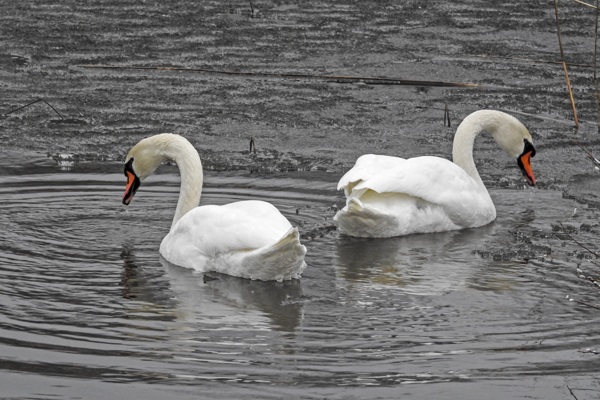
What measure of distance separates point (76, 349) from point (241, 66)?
25.1ft

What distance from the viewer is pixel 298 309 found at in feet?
23.0

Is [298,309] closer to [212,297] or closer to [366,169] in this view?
[212,297]

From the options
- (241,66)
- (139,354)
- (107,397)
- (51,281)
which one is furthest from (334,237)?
(241,66)

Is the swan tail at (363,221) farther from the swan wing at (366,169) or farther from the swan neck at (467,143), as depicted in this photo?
the swan neck at (467,143)

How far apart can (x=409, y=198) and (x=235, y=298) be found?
7.00 feet

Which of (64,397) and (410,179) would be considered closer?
(64,397)

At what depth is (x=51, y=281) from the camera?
738 cm

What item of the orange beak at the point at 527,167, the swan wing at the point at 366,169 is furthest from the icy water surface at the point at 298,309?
the swan wing at the point at 366,169

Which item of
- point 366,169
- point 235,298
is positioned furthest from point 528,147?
point 235,298

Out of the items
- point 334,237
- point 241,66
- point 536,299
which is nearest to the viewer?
point 536,299

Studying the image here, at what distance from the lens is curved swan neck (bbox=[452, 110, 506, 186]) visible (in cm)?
982

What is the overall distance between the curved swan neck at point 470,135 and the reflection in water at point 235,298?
2.67m

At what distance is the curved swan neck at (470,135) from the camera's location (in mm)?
9820

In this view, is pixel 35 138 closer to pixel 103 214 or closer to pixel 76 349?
pixel 103 214
